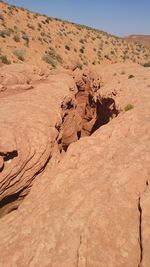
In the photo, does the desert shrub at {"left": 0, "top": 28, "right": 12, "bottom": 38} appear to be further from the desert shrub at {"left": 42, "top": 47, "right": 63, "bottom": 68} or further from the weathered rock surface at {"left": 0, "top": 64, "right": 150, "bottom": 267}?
the weathered rock surface at {"left": 0, "top": 64, "right": 150, "bottom": 267}

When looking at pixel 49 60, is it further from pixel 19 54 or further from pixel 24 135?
pixel 24 135

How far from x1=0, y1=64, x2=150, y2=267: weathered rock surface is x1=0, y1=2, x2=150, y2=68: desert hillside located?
17259mm

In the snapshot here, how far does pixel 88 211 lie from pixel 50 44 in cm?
3966

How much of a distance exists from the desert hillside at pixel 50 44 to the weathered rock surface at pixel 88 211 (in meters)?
17.3

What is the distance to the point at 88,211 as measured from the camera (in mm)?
6449

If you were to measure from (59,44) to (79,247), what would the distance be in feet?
139

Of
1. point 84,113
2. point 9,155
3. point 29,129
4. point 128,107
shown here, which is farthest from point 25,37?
point 9,155

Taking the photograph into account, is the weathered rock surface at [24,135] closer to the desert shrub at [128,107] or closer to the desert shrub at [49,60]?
the desert shrub at [128,107]

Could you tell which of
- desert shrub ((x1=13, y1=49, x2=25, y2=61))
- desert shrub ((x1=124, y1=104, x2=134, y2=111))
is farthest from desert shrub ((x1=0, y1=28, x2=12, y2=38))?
desert shrub ((x1=124, y1=104, x2=134, y2=111))

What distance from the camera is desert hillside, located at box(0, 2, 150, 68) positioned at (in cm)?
3483

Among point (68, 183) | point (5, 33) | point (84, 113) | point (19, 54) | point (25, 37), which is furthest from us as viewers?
point (25, 37)

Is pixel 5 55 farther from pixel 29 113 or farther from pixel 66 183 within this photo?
pixel 66 183

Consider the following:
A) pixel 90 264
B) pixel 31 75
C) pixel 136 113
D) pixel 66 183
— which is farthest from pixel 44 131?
pixel 31 75

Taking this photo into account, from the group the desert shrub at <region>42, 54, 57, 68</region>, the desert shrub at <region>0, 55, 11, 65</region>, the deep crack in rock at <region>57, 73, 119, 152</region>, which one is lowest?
the deep crack in rock at <region>57, 73, 119, 152</region>
